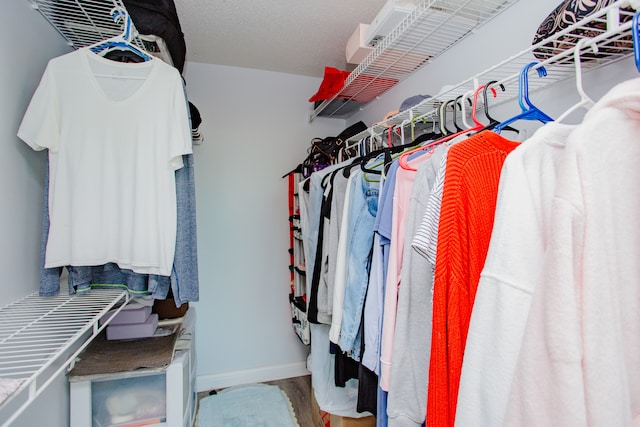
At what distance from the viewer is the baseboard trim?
2203mm

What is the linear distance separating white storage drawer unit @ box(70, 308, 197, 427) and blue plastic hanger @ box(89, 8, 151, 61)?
3.87 feet

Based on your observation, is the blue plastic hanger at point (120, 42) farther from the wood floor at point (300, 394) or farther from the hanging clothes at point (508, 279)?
the wood floor at point (300, 394)

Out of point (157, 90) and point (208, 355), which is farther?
point (208, 355)

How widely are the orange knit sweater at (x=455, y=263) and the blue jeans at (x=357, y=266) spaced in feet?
1.31

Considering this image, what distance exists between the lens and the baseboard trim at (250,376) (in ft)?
7.23

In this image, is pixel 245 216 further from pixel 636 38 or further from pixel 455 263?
pixel 636 38

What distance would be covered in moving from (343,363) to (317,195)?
717 mm

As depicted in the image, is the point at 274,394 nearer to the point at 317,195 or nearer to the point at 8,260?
the point at 317,195

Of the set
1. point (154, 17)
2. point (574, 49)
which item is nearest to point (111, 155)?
point (154, 17)

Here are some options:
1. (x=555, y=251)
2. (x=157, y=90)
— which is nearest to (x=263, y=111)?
(x=157, y=90)

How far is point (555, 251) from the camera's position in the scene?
0.41 metres

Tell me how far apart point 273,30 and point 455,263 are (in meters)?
1.73

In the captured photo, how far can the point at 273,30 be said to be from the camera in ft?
5.93

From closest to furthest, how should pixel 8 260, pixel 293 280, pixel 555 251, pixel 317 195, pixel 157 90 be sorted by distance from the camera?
pixel 555 251, pixel 8 260, pixel 157 90, pixel 317 195, pixel 293 280
